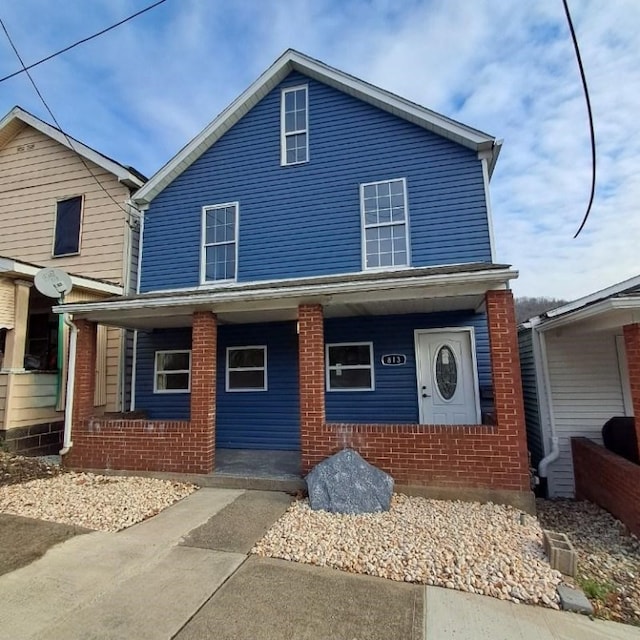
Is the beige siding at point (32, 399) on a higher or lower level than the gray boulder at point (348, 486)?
higher

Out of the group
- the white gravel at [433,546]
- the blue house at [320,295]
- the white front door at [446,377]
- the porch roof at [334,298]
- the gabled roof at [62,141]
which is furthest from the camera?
the gabled roof at [62,141]

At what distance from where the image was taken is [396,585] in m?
3.19

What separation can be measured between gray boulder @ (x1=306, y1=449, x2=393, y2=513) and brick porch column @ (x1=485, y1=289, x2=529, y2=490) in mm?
1615

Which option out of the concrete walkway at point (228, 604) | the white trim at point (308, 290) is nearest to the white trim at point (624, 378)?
the white trim at point (308, 290)

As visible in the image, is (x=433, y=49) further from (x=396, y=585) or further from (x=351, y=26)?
(x=396, y=585)

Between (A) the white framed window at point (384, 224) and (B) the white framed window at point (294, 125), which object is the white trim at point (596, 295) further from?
(B) the white framed window at point (294, 125)

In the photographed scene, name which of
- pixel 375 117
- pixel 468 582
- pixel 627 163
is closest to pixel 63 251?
pixel 375 117

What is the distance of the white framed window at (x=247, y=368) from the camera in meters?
Answer: 8.30

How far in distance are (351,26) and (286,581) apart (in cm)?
731

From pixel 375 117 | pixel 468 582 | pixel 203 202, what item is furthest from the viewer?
pixel 203 202

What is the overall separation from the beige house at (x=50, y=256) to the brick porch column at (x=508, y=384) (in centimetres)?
771

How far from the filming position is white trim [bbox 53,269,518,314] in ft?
16.7

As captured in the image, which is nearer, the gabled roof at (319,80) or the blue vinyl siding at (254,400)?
the gabled roof at (319,80)

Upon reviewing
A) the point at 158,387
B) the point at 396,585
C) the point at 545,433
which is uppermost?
the point at 158,387
